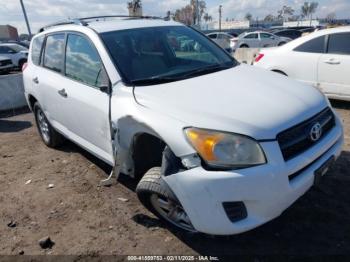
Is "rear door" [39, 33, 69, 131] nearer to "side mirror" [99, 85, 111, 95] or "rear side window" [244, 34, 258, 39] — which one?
"side mirror" [99, 85, 111, 95]

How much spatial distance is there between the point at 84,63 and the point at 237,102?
6.06 ft

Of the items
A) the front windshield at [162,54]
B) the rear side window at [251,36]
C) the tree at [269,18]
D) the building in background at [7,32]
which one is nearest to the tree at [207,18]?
the tree at [269,18]

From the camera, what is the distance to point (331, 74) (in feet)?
20.7

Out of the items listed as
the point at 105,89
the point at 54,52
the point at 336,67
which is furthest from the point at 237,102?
the point at 336,67

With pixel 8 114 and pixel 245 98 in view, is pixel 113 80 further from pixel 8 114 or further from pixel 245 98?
pixel 8 114

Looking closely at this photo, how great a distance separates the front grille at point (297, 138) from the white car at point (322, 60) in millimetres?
3723

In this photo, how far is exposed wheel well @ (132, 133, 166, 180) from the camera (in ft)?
10.1

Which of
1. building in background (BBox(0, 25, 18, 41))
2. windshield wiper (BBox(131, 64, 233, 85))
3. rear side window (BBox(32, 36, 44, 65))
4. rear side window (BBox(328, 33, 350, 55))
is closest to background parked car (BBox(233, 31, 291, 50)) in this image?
rear side window (BBox(328, 33, 350, 55))

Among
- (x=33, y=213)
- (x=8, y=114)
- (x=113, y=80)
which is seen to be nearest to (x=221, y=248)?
(x=113, y=80)

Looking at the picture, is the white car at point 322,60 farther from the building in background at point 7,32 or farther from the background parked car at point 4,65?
the building in background at point 7,32

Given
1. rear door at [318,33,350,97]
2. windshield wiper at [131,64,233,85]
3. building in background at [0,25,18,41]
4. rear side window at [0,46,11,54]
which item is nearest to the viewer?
windshield wiper at [131,64,233,85]

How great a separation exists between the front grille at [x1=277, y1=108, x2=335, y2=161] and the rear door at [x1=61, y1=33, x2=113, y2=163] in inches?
63.1

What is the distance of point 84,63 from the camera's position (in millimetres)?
3805

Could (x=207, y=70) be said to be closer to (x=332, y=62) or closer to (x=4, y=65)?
(x=332, y=62)
